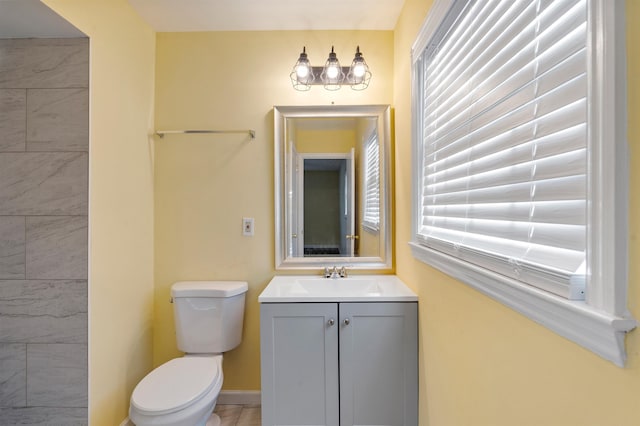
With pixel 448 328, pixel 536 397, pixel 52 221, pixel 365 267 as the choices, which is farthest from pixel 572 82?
pixel 52 221

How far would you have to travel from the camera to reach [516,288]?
0.70m

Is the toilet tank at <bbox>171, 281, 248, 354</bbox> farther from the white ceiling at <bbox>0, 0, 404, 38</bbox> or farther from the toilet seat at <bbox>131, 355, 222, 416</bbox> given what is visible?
the white ceiling at <bbox>0, 0, 404, 38</bbox>

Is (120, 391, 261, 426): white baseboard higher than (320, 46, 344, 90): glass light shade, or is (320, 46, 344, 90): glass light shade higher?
(320, 46, 344, 90): glass light shade

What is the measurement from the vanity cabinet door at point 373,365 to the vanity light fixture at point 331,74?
1326 millimetres

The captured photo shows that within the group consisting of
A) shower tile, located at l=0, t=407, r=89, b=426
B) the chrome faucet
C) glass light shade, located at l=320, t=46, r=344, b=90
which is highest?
glass light shade, located at l=320, t=46, r=344, b=90

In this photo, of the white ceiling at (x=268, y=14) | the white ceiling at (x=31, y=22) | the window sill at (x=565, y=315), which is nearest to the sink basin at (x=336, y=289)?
the window sill at (x=565, y=315)

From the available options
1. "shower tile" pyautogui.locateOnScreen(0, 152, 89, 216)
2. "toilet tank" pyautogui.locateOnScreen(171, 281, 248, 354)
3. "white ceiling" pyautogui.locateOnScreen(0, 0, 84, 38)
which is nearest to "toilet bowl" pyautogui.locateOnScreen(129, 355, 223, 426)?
"toilet tank" pyautogui.locateOnScreen(171, 281, 248, 354)

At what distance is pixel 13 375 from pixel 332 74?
2191mm

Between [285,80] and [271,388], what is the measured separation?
5.79 feet

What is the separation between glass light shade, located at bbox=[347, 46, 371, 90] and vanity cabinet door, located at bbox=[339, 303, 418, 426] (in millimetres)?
1324

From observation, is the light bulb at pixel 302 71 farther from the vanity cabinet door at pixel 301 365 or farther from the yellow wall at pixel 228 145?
the vanity cabinet door at pixel 301 365

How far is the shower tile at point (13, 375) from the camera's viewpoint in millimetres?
1375

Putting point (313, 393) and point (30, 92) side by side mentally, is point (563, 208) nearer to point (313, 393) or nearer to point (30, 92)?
point (313, 393)

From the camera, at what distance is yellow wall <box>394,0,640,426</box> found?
0.47 meters
